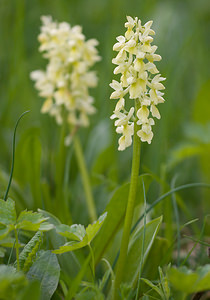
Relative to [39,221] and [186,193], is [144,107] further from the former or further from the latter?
[186,193]

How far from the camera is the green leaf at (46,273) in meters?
1.42

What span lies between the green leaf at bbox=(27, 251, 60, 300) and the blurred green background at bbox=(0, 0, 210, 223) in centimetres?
53

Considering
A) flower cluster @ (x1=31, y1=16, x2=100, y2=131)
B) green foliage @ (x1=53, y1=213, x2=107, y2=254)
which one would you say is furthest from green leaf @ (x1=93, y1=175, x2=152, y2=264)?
flower cluster @ (x1=31, y1=16, x2=100, y2=131)

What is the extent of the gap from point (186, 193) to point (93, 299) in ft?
5.83

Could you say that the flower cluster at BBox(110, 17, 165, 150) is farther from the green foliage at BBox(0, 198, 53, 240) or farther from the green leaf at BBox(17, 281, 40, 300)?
the green leaf at BBox(17, 281, 40, 300)

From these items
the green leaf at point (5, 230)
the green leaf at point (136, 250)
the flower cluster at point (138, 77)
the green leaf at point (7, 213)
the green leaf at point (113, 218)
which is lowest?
the green leaf at point (136, 250)

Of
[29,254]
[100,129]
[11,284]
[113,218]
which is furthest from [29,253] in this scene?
[100,129]

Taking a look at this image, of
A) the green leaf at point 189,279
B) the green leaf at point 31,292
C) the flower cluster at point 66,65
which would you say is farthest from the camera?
the flower cluster at point 66,65

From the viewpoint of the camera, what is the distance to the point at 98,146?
126 inches

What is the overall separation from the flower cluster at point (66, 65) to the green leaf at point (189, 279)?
152 cm

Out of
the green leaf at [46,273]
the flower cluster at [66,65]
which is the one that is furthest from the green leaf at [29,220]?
the flower cluster at [66,65]

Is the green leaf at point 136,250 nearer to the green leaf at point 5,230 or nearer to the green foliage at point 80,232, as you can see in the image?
the green foliage at point 80,232

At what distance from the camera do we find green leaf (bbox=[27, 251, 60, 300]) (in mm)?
1423

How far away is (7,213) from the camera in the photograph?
4.42 feet
